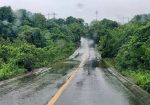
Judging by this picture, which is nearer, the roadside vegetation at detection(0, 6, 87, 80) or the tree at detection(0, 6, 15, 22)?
the roadside vegetation at detection(0, 6, 87, 80)

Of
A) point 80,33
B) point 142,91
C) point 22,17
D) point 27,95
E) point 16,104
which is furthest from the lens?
point 80,33

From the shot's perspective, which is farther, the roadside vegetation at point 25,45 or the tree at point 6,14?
the tree at point 6,14

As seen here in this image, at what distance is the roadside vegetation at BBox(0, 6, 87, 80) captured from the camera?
31375mm

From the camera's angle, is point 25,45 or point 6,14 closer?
point 25,45

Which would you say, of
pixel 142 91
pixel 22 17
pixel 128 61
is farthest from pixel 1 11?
pixel 142 91

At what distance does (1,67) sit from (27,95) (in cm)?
1383

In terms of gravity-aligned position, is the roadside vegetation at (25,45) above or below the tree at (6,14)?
below

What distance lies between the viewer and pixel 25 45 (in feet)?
120

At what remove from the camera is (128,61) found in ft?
111

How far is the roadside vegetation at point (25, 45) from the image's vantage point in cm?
3138

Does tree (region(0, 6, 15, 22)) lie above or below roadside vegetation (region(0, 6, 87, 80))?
above

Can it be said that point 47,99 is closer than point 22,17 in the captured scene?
Yes

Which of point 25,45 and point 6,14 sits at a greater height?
point 6,14

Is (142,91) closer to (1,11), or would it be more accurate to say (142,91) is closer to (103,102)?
(103,102)
